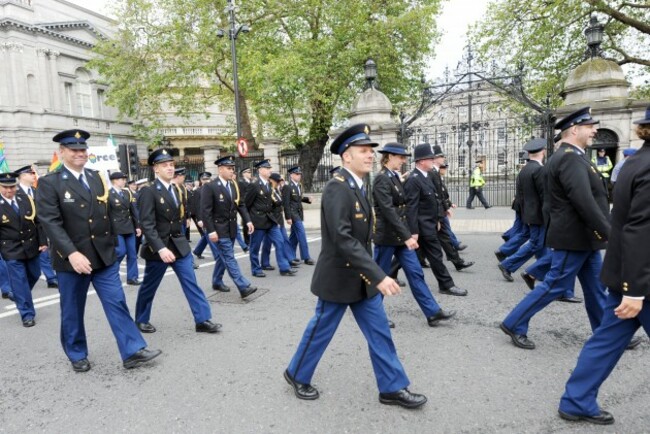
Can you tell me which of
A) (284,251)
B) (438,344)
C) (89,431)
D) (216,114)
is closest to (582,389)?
(438,344)

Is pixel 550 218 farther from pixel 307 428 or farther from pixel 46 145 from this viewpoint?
pixel 46 145

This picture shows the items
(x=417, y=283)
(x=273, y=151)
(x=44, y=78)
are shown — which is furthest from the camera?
(x=44, y=78)

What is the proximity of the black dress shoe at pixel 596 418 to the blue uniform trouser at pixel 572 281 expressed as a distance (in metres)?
1.19

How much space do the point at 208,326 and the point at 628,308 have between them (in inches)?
155

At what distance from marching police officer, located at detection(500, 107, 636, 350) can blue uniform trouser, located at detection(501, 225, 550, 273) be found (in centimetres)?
242

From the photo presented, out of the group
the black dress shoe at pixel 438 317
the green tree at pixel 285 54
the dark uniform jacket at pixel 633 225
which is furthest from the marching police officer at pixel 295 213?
the green tree at pixel 285 54

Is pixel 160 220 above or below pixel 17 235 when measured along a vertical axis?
above

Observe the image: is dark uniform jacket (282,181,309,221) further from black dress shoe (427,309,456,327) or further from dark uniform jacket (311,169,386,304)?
dark uniform jacket (311,169,386,304)

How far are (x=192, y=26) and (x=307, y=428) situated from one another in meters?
21.6

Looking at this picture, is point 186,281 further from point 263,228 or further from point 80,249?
point 263,228

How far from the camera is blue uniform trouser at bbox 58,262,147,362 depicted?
3957 millimetres

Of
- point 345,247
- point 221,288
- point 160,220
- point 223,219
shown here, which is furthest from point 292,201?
point 345,247

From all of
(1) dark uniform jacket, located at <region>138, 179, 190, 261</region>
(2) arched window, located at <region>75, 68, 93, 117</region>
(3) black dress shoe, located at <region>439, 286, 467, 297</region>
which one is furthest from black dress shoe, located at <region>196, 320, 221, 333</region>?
(2) arched window, located at <region>75, 68, 93, 117</region>

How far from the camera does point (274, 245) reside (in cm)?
779
